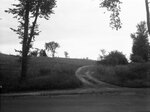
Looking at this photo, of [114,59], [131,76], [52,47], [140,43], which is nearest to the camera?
[131,76]

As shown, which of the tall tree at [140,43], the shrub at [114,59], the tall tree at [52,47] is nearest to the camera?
the shrub at [114,59]

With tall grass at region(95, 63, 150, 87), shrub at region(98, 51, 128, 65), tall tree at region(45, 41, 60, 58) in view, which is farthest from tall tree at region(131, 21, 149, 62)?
tall tree at region(45, 41, 60, 58)

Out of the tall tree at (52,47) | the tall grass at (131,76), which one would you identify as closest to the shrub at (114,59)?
the tall grass at (131,76)

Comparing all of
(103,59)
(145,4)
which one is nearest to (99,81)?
(145,4)

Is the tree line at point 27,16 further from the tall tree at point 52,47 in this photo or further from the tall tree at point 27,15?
the tall tree at point 52,47

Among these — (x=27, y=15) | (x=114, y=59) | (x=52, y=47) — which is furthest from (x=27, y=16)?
(x=52, y=47)

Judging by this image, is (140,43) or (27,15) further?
(140,43)

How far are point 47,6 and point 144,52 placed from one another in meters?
29.3

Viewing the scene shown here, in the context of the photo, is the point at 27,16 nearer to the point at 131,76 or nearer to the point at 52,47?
the point at 131,76

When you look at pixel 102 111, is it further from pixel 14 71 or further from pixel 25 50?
pixel 14 71

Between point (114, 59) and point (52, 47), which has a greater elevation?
point (52, 47)

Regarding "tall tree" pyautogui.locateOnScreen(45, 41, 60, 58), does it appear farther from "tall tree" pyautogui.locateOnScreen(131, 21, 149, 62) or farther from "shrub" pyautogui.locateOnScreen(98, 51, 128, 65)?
"shrub" pyautogui.locateOnScreen(98, 51, 128, 65)

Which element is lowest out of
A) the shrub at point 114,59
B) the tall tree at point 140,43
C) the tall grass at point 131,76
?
the tall grass at point 131,76

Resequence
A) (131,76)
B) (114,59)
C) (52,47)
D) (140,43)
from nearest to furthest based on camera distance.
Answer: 1. (131,76)
2. (114,59)
3. (140,43)
4. (52,47)
